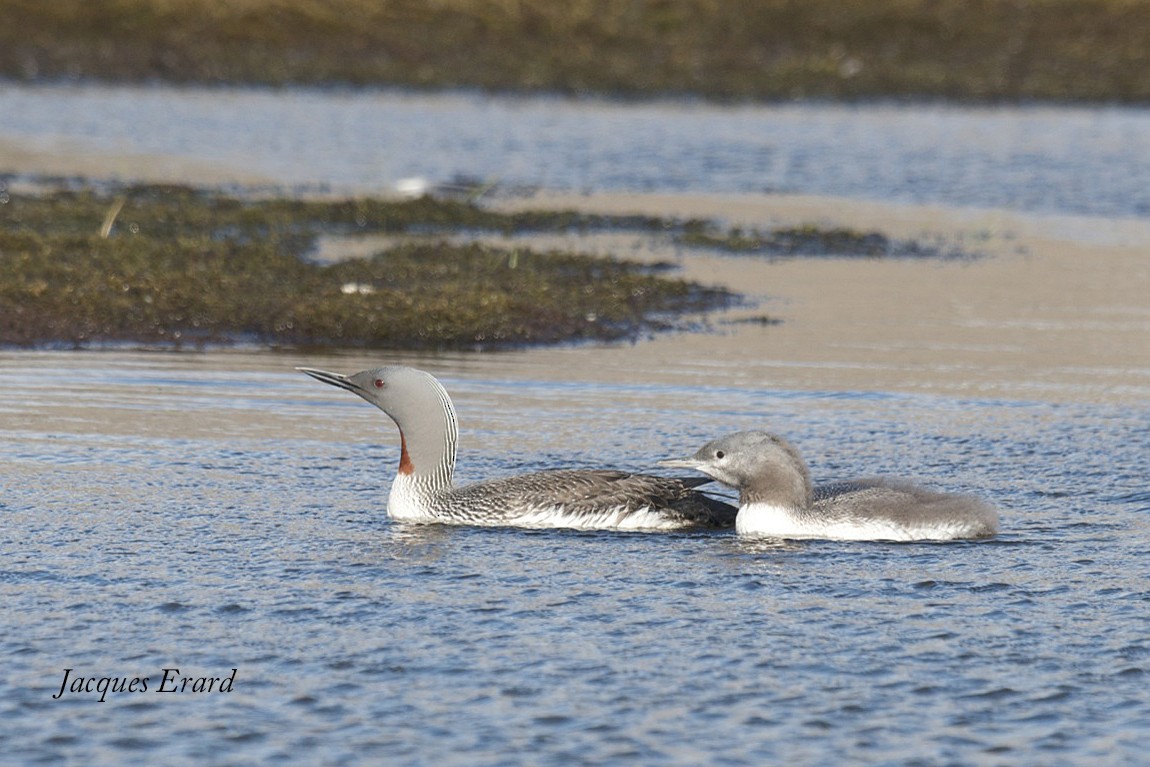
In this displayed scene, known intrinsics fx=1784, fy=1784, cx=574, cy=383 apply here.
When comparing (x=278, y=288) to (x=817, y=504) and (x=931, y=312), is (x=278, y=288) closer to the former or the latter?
(x=931, y=312)

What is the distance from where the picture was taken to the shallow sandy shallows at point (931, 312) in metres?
15.0

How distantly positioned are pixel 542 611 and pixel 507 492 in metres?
1.89

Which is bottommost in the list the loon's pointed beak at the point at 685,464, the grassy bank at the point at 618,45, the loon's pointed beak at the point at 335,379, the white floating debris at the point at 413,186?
the loon's pointed beak at the point at 685,464

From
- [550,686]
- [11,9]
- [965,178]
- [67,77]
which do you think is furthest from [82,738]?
[11,9]

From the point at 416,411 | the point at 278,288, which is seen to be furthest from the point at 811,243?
the point at 416,411

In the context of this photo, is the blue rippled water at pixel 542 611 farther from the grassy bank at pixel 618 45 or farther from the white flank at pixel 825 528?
the grassy bank at pixel 618 45

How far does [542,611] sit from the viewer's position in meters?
8.48

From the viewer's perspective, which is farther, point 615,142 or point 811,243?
point 615,142

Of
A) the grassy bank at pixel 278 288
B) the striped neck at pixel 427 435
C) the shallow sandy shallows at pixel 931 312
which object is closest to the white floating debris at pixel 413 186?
the shallow sandy shallows at pixel 931 312

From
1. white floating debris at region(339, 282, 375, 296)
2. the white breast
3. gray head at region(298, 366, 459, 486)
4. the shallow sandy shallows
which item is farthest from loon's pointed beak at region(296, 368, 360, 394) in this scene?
white floating debris at region(339, 282, 375, 296)

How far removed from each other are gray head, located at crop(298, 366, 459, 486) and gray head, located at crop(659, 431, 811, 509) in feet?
4.43

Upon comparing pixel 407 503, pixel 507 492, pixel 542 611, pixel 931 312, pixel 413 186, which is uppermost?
pixel 413 186

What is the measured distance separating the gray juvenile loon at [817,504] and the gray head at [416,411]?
4.45 ft
